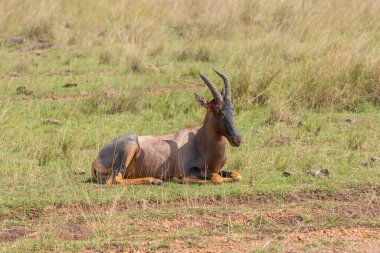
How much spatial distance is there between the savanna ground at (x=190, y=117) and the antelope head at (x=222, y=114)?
1.53 feet

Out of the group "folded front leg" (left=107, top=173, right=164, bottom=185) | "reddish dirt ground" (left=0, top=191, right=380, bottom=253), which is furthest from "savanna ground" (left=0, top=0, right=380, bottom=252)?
"folded front leg" (left=107, top=173, right=164, bottom=185)

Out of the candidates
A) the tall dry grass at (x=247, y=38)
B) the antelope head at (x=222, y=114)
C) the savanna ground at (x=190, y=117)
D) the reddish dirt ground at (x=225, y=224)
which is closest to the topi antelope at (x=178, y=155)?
the antelope head at (x=222, y=114)

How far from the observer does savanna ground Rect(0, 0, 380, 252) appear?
7.13 metres

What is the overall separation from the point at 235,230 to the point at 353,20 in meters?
10.0

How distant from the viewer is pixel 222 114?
872 centimetres

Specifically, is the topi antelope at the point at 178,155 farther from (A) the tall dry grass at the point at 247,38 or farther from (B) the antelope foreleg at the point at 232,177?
(A) the tall dry grass at the point at 247,38

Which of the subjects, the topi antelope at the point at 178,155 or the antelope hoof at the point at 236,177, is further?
the topi antelope at the point at 178,155

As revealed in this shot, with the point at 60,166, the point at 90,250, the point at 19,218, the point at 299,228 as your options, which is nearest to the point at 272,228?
the point at 299,228

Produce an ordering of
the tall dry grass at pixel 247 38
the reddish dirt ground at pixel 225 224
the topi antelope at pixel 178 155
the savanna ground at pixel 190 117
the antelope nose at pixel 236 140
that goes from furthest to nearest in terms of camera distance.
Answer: the tall dry grass at pixel 247 38 < the topi antelope at pixel 178 155 < the antelope nose at pixel 236 140 < the savanna ground at pixel 190 117 < the reddish dirt ground at pixel 225 224

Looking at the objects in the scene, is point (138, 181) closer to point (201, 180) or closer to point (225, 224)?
point (201, 180)

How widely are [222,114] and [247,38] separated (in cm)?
742

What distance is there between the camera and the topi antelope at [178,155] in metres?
8.71

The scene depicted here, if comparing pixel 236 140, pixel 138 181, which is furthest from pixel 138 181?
pixel 236 140

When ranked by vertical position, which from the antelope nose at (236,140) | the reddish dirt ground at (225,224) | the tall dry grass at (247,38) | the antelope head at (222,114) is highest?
the antelope head at (222,114)
